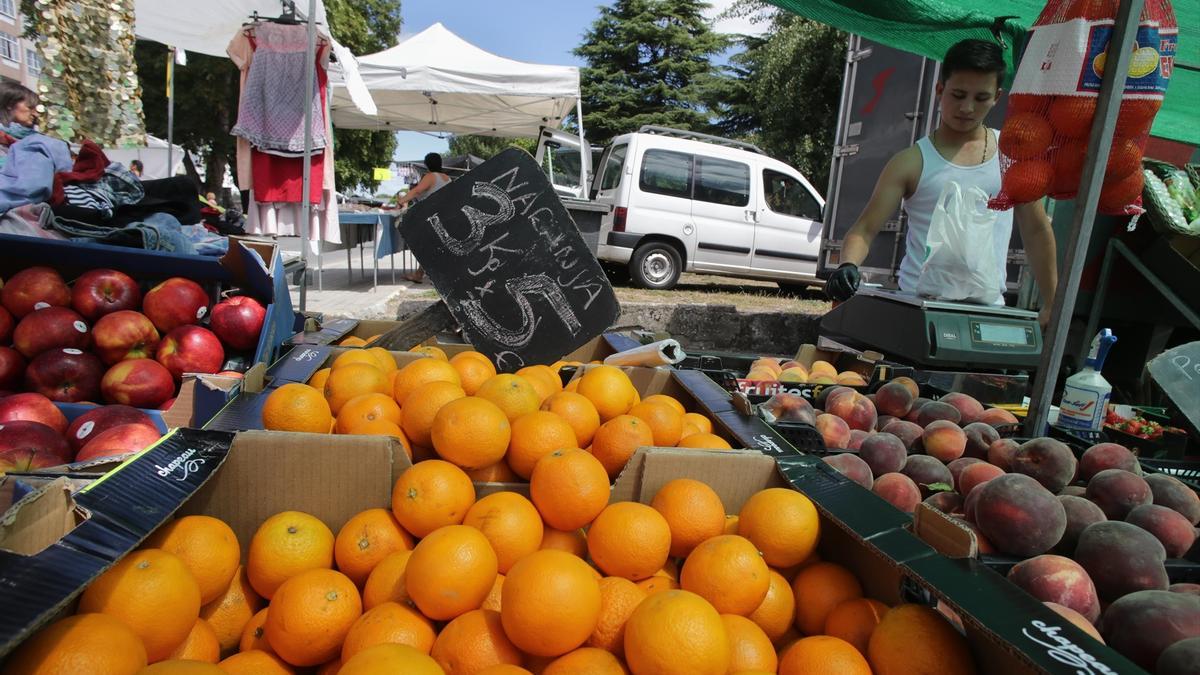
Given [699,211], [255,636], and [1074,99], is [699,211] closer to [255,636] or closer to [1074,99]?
[1074,99]

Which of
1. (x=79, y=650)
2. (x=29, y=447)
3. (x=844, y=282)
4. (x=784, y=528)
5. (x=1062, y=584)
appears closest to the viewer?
(x=79, y=650)

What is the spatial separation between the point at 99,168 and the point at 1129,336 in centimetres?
675

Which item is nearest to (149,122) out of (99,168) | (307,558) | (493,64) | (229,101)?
(229,101)

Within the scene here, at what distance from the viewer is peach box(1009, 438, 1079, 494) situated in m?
1.61

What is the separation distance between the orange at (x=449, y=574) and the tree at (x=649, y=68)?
115 ft

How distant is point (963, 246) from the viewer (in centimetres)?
314

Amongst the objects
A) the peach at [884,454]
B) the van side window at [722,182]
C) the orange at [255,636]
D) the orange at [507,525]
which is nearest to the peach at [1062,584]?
the peach at [884,454]

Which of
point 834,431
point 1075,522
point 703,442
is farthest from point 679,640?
point 834,431

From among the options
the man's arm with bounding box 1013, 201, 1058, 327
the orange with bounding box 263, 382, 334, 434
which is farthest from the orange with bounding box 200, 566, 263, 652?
the man's arm with bounding box 1013, 201, 1058, 327

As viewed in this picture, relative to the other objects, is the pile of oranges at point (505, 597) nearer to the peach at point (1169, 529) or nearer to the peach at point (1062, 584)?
the peach at point (1062, 584)

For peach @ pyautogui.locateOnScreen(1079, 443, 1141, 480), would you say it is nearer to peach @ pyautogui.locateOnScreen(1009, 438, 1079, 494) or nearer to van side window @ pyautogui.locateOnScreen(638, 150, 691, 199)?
peach @ pyautogui.locateOnScreen(1009, 438, 1079, 494)

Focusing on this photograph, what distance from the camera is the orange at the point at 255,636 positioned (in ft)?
3.87

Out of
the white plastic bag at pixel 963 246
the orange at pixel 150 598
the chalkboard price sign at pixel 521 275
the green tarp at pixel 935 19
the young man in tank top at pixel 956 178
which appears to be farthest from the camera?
the green tarp at pixel 935 19

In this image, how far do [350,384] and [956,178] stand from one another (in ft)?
10.4
